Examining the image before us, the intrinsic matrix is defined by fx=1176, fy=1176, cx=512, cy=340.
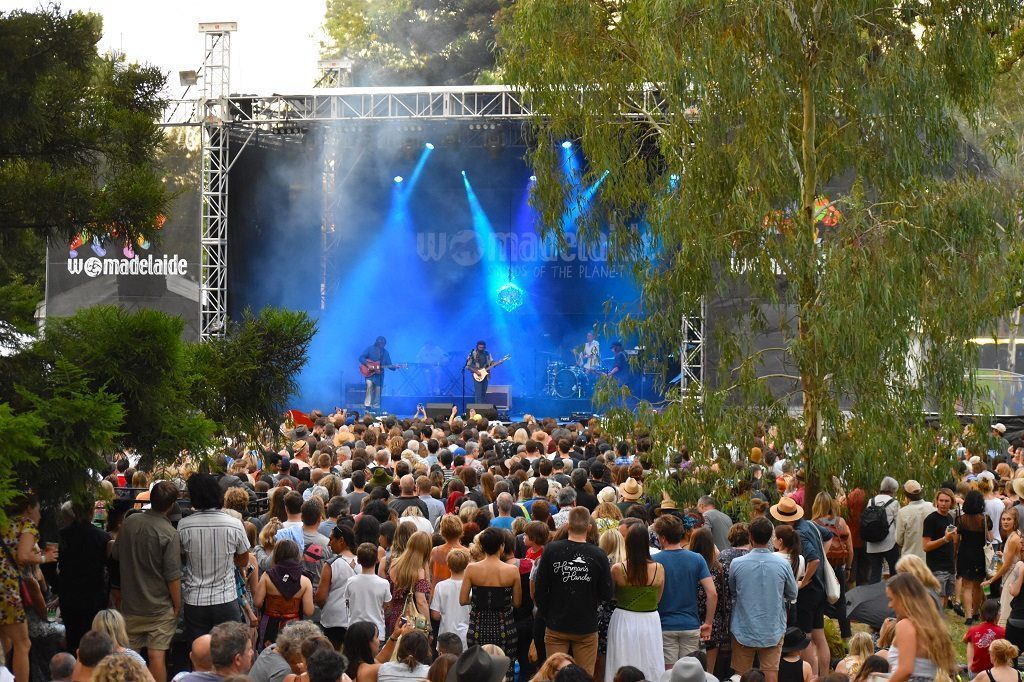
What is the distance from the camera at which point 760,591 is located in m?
6.84

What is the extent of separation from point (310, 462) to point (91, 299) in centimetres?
1188

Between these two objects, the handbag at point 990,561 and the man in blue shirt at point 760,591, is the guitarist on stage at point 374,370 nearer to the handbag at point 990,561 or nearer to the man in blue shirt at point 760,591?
the handbag at point 990,561

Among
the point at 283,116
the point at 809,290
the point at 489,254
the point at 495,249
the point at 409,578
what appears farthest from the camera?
the point at 489,254

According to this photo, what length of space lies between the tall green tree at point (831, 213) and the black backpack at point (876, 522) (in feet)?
2.79

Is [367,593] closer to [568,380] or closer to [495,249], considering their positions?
[568,380]

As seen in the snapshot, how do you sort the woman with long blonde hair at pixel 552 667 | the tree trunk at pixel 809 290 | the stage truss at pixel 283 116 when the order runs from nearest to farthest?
the woman with long blonde hair at pixel 552 667
the tree trunk at pixel 809 290
the stage truss at pixel 283 116

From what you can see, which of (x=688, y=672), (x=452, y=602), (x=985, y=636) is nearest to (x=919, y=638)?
(x=688, y=672)

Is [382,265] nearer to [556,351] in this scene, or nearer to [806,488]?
[556,351]

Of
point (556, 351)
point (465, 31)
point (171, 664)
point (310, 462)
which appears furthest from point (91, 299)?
point (465, 31)

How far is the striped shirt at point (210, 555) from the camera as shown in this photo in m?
6.61

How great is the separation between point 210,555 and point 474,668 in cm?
232

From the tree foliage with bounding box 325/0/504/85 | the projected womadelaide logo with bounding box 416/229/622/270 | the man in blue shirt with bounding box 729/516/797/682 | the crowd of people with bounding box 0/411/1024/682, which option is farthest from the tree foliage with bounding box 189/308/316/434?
the tree foliage with bounding box 325/0/504/85

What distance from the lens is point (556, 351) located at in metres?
24.0

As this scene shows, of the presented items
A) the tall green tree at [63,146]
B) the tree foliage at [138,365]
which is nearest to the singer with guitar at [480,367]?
the tall green tree at [63,146]
